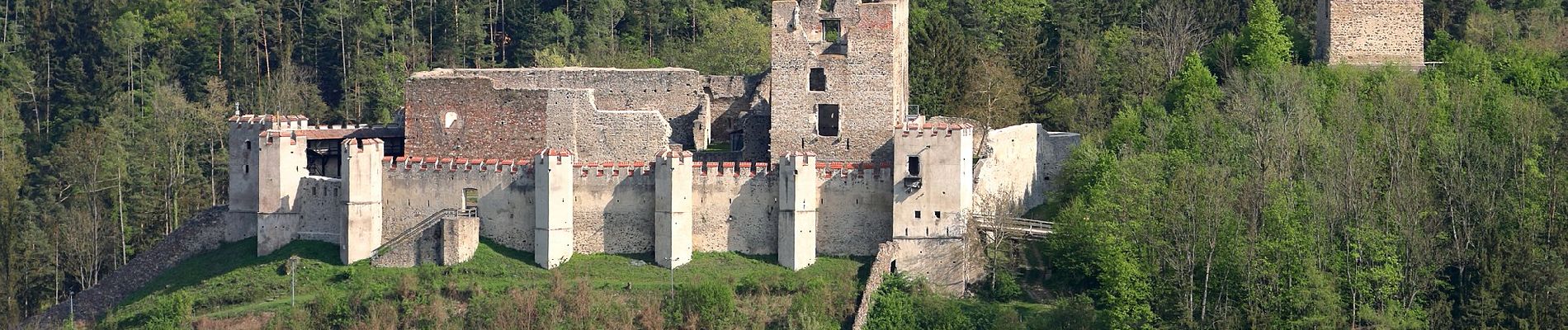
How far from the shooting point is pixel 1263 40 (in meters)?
67.4

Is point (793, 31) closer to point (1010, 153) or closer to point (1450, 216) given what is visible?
point (1010, 153)

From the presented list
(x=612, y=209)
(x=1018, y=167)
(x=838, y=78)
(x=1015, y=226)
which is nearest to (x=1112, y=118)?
(x=1018, y=167)

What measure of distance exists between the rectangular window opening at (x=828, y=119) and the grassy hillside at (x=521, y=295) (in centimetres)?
340

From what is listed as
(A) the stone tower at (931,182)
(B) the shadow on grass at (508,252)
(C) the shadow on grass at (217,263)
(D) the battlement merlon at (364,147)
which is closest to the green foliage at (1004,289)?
(A) the stone tower at (931,182)

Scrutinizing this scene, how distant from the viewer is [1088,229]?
57969mm

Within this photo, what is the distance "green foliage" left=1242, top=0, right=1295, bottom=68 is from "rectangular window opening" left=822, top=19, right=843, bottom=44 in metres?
10.1

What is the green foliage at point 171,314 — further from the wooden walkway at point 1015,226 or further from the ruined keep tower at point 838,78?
the wooden walkway at point 1015,226

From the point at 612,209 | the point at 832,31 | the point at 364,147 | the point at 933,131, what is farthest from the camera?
the point at 832,31

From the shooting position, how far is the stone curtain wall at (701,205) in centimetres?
5919

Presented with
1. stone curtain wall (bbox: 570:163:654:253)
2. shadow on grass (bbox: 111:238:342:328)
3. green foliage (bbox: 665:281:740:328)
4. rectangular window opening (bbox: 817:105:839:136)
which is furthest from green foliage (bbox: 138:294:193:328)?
rectangular window opening (bbox: 817:105:839:136)

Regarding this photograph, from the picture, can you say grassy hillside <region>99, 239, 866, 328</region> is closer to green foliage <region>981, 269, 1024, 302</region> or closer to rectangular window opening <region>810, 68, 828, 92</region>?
green foliage <region>981, 269, 1024, 302</region>

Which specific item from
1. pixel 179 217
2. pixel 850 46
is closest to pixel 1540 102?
pixel 850 46

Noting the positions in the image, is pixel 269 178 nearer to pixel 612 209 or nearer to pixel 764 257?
pixel 612 209

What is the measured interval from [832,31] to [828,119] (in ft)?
35.7
